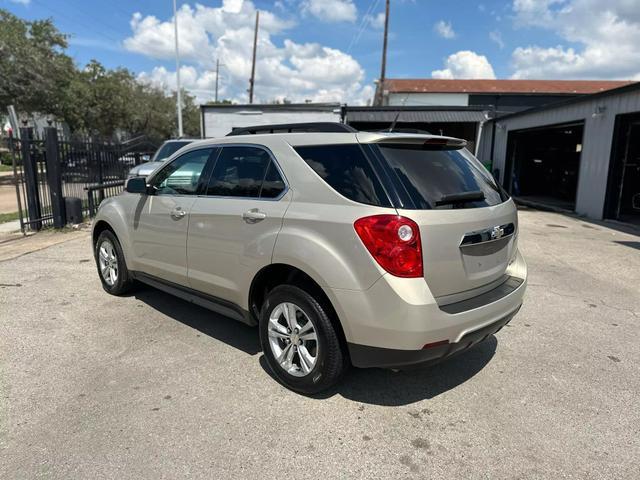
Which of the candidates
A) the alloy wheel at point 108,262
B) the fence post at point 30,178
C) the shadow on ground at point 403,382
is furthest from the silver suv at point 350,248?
the fence post at point 30,178

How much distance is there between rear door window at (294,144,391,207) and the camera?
285 centimetres

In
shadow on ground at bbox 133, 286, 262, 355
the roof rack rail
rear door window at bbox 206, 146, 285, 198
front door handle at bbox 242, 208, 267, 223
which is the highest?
the roof rack rail

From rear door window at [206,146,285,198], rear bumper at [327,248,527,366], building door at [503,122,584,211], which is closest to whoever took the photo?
rear bumper at [327,248,527,366]

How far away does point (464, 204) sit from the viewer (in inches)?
120

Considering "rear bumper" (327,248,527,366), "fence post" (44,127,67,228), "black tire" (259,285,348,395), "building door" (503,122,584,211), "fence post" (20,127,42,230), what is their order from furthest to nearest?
"building door" (503,122,584,211), "fence post" (44,127,67,228), "fence post" (20,127,42,230), "black tire" (259,285,348,395), "rear bumper" (327,248,527,366)

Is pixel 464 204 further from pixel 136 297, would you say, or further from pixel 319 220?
pixel 136 297

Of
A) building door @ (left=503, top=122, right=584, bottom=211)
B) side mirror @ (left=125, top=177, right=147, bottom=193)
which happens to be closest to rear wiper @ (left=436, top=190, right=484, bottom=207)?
side mirror @ (left=125, top=177, right=147, bottom=193)

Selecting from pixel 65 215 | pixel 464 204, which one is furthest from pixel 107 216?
pixel 65 215

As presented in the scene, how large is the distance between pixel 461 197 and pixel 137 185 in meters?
3.15

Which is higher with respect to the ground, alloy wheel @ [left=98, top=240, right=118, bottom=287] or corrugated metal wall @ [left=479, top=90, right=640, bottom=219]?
corrugated metal wall @ [left=479, top=90, right=640, bottom=219]

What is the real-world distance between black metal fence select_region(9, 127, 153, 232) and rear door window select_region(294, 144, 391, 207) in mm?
8064

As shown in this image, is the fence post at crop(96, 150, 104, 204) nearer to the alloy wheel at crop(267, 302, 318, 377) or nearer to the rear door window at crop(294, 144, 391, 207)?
the alloy wheel at crop(267, 302, 318, 377)

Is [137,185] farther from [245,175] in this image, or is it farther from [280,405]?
[280,405]

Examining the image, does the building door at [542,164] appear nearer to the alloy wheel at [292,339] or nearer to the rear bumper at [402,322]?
the rear bumper at [402,322]
